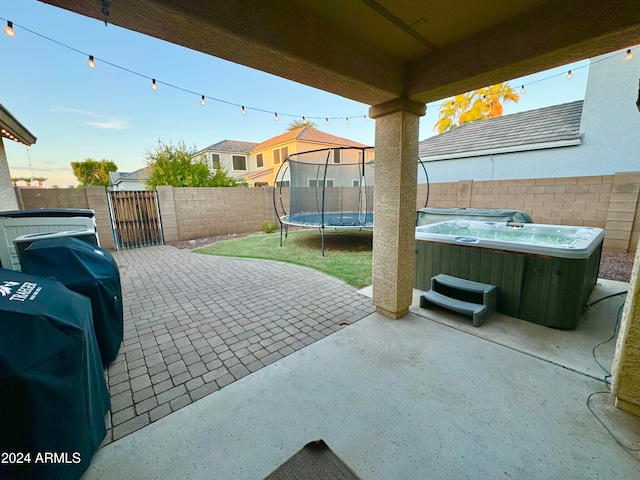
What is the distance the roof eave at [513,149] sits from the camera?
21.8 feet

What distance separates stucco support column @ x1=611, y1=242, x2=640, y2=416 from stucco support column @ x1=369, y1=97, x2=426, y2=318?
57.3 inches

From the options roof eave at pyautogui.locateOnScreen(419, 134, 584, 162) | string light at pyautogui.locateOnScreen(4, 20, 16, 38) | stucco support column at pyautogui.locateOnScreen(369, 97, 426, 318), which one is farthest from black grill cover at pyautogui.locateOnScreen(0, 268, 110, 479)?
roof eave at pyautogui.locateOnScreen(419, 134, 584, 162)

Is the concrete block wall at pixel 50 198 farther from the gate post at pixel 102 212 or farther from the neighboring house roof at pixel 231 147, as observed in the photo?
the neighboring house roof at pixel 231 147

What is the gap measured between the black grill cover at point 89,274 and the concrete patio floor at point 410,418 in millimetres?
912

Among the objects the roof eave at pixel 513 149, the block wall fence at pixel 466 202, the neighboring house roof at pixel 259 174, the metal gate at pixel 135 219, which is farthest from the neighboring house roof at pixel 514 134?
the neighboring house roof at pixel 259 174

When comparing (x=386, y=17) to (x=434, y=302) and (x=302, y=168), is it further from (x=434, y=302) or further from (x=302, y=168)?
(x=302, y=168)

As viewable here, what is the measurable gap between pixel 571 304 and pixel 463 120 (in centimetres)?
1464

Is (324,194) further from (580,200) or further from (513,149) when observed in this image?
(513,149)

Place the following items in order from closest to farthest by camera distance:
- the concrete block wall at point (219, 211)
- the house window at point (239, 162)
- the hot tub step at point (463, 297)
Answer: the hot tub step at point (463, 297), the concrete block wall at point (219, 211), the house window at point (239, 162)

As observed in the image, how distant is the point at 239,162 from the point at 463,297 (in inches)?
755

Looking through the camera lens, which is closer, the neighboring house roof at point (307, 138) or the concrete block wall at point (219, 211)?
the concrete block wall at point (219, 211)

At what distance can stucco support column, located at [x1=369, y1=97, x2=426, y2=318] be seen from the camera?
7.61ft

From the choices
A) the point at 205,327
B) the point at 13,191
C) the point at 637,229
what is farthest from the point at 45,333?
the point at 637,229

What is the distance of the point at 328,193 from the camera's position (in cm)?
945
